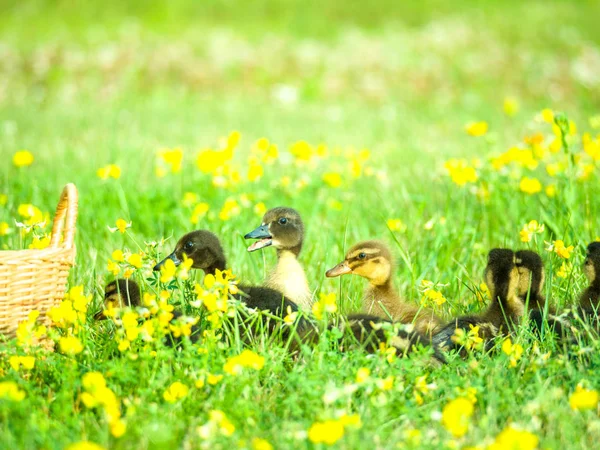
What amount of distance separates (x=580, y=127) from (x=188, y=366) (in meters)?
7.44

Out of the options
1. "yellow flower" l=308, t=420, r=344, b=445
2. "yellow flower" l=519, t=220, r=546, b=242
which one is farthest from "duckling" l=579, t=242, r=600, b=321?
"yellow flower" l=308, t=420, r=344, b=445

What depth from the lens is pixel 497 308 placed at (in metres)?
3.58

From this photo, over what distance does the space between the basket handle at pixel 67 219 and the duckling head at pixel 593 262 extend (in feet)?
7.50

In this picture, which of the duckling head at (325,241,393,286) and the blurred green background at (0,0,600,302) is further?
the blurred green background at (0,0,600,302)

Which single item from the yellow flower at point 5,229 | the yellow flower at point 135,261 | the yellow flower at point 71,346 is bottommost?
the yellow flower at point 71,346

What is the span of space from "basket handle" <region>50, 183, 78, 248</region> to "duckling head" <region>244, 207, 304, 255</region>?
90cm

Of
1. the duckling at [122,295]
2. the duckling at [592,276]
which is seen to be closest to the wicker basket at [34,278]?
the duckling at [122,295]

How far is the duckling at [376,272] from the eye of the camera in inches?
153

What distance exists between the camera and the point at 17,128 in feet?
30.7

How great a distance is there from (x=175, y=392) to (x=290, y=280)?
1.25m

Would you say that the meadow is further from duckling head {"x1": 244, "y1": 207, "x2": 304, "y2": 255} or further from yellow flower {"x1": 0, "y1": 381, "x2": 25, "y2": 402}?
duckling head {"x1": 244, "y1": 207, "x2": 304, "y2": 255}

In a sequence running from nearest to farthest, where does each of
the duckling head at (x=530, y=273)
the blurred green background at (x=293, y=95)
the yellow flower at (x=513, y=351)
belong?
the yellow flower at (x=513, y=351) → the duckling head at (x=530, y=273) → the blurred green background at (x=293, y=95)

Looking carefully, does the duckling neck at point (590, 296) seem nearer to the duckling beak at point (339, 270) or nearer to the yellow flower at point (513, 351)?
the yellow flower at point (513, 351)

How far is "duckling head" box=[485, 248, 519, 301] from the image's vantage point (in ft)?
11.6
